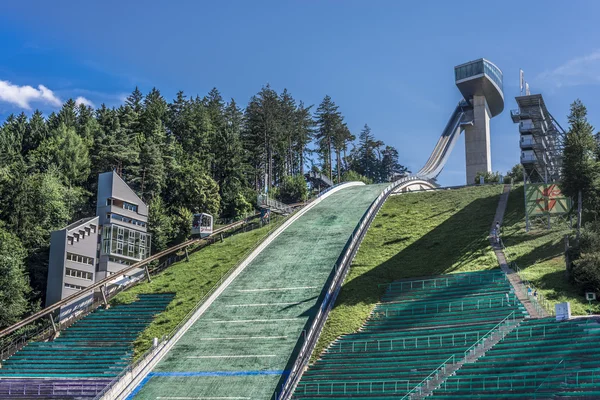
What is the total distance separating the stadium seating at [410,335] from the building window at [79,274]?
20946 mm

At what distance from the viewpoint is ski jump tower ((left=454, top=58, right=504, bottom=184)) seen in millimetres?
89062

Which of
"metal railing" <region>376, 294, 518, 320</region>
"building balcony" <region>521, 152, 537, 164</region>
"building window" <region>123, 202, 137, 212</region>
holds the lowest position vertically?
"metal railing" <region>376, 294, 518, 320</region>

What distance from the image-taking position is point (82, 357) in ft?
124

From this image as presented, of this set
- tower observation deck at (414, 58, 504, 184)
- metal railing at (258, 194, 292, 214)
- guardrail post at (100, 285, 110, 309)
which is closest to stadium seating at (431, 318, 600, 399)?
guardrail post at (100, 285, 110, 309)

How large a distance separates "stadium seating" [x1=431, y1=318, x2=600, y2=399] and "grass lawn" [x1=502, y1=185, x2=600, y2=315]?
445 cm

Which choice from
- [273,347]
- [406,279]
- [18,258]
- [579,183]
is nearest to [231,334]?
[273,347]

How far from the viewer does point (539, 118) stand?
2066 inches

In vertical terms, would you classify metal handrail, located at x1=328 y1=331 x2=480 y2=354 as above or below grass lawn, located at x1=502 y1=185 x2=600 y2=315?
below

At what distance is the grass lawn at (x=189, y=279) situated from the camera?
132ft

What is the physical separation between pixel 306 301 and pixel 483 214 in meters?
21.6

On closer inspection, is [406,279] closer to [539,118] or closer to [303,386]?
[303,386]

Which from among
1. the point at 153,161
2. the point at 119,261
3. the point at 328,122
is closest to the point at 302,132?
the point at 328,122

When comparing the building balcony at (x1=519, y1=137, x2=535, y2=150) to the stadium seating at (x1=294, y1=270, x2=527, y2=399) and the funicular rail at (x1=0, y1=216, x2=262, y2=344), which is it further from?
the funicular rail at (x1=0, y1=216, x2=262, y2=344)

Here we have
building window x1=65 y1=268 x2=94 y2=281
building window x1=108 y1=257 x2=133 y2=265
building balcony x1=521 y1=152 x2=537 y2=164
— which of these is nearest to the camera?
building window x1=65 y1=268 x2=94 y2=281
